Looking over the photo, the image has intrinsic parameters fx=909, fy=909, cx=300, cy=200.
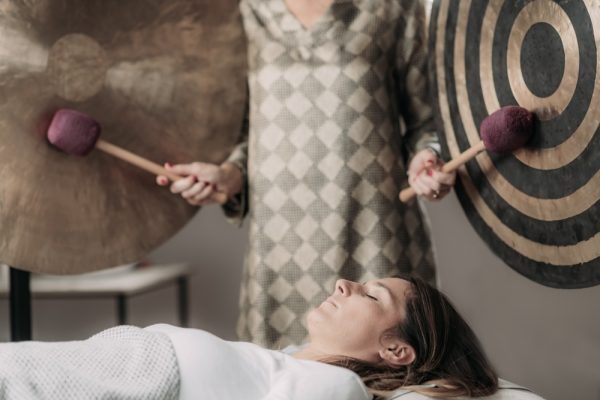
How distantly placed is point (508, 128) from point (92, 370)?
0.74 metres

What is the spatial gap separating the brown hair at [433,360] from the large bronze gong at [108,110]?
0.64 metres

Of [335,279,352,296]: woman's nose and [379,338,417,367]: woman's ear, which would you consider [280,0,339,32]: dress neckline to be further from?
[379,338,417,367]: woman's ear

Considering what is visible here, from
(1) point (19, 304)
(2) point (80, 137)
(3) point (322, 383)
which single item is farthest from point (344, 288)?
(1) point (19, 304)

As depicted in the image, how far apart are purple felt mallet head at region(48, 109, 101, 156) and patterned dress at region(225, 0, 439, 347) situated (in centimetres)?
31

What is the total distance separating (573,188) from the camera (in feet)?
4.46

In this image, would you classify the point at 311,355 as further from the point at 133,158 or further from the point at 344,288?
the point at 133,158

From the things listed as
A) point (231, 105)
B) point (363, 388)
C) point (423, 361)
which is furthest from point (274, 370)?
point (231, 105)

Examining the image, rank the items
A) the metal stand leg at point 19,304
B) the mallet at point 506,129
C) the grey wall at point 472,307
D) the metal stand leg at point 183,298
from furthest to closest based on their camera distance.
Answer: the metal stand leg at point 183,298, the grey wall at point 472,307, the metal stand leg at point 19,304, the mallet at point 506,129

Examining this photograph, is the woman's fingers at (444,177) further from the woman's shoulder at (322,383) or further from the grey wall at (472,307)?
the grey wall at (472,307)

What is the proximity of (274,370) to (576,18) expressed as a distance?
26.2 inches

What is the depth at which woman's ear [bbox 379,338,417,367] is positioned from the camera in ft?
4.35

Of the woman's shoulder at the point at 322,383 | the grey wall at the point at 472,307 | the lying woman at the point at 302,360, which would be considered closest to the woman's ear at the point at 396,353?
the lying woman at the point at 302,360

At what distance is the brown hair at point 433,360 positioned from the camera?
1.31 meters

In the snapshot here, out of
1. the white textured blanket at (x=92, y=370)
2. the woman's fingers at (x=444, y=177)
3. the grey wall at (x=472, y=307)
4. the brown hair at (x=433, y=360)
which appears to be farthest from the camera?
the grey wall at (x=472, y=307)
